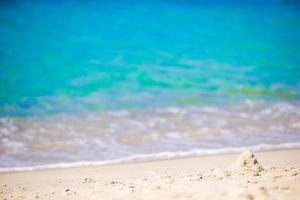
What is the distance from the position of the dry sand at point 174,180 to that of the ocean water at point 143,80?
48cm

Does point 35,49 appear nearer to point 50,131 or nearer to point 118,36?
point 118,36

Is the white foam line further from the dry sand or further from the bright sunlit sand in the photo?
the dry sand

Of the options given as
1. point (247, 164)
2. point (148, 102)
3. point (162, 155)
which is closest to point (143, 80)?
point (148, 102)

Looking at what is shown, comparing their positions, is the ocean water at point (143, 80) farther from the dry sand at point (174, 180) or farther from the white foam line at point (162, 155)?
the dry sand at point (174, 180)

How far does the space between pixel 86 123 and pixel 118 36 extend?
7.78m

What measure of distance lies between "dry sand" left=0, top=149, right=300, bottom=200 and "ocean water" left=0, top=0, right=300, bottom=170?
48 centimetres

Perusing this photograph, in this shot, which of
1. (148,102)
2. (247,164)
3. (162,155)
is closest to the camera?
(247,164)

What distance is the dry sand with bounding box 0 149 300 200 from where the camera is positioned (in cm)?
442

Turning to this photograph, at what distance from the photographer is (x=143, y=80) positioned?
11.3m

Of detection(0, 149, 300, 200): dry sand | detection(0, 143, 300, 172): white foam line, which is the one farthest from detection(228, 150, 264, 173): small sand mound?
detection(0, 143, 300, 172): white foam line

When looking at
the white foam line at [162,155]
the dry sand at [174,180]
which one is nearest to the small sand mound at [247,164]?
the dry sand at [174,180]

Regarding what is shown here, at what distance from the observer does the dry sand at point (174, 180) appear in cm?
442

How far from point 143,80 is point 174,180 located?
6.51 m

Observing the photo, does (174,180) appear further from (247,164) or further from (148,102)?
(148,102)
